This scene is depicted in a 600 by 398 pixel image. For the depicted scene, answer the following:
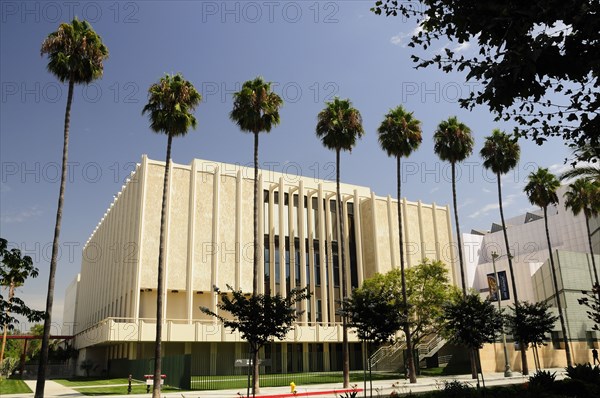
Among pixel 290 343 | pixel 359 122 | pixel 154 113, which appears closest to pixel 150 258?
pixel 290 343

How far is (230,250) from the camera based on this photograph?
53.2m

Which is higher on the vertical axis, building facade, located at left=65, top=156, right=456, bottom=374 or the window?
building facade, located at left=65, top=156, right=456, bottom=374

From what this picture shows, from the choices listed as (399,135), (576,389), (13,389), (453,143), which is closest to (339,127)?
(399,135)

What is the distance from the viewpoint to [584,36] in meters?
8.70

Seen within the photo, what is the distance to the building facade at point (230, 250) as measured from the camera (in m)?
49.1

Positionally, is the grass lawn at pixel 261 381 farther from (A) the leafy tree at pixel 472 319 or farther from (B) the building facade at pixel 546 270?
(B) the building facade at pixel 546 270

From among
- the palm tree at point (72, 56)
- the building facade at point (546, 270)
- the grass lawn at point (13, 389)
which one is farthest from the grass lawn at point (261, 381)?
the palm tree at point (72, 56)

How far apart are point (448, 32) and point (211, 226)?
44578mm

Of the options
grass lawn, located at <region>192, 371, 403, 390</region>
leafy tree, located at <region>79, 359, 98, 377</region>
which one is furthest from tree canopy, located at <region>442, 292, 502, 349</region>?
leafy tree, located at <region>79, 359, 98, 377</region>

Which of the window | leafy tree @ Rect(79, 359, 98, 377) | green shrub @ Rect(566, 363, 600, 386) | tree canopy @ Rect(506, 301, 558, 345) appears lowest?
leafy tree @ Rect(79, 359, 98, 377)

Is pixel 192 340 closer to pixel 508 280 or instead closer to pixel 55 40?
pixel 55 40

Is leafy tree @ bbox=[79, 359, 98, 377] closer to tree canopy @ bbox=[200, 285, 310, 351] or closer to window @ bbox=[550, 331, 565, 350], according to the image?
tree canopy @ bbox=[200, 285, 310, 351]

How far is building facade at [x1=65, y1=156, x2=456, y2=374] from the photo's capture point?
49094mm

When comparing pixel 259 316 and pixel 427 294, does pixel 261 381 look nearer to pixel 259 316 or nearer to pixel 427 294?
pixel 427 294
